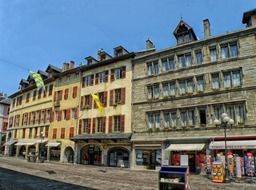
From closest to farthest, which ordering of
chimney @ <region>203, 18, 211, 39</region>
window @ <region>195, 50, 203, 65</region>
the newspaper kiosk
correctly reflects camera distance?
1. the newspaper kiosk
2. window @ <region>195, 50, 203, 65</region>
3. chimney @ <region>203, 18, 211, 39</region>

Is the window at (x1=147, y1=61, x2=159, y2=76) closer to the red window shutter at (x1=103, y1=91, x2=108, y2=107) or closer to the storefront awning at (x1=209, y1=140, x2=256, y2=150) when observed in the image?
the red window shutter at (x1=103, y1=91, x2=108, y2=107)

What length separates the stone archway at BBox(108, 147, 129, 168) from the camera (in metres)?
26.5

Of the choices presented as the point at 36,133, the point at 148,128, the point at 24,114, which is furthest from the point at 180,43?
the point at 24,114

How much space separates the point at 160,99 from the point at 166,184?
50.6ft

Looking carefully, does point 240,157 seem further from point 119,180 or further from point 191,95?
point 119,180

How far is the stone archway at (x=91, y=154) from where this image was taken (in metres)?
29.0

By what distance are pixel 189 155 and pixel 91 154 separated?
1294 centimetres

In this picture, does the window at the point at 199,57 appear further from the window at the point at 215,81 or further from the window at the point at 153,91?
the window at the point at 153,91

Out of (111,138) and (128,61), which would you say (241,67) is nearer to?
(128,61)

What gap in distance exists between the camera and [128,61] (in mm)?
28422

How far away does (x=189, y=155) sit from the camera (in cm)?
2208

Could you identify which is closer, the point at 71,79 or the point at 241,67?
the point at 241,67

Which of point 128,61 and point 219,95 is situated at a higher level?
point 128,61

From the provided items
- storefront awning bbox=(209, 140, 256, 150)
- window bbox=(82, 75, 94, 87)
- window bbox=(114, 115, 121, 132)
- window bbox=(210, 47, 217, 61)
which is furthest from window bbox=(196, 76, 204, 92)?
window bbox=(82, 75, 94, 87)
